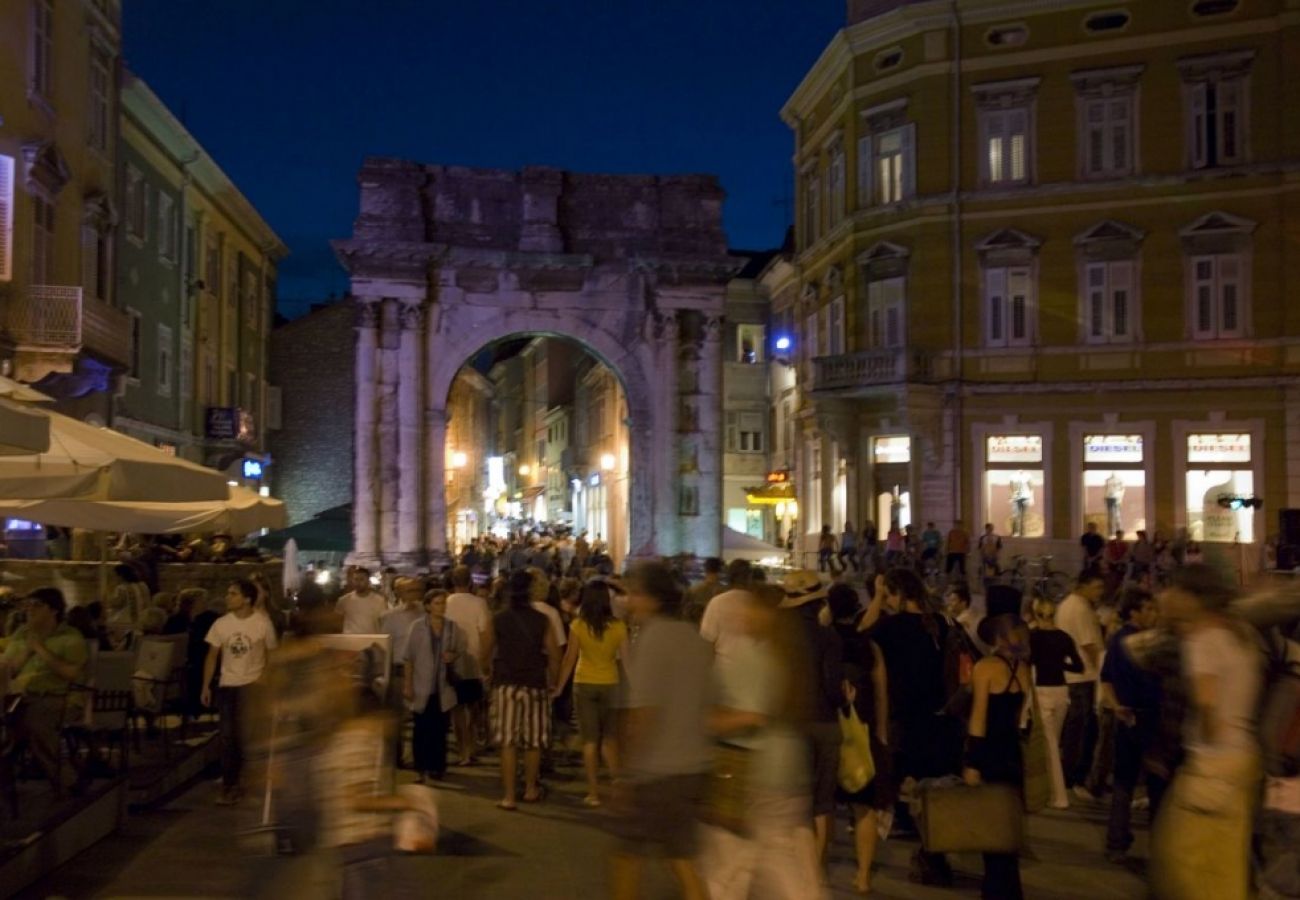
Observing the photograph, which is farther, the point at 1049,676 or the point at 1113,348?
the point at 1113,348

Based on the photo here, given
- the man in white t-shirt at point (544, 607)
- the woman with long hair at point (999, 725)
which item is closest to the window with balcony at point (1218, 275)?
the man in white t-shirt at point (544, 607)

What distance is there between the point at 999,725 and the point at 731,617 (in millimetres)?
1833

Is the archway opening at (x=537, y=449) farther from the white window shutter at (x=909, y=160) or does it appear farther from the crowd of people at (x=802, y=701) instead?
the crowd of people at (x=802, y=701)

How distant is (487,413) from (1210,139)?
51.7m

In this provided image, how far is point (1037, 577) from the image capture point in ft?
96.9

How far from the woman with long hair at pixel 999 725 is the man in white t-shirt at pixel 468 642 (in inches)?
221

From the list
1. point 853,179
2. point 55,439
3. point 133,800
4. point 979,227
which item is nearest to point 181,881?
point 133,800

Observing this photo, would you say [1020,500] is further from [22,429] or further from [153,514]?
[22,429]

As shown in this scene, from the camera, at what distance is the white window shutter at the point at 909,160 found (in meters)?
33.2

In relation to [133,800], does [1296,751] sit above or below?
above

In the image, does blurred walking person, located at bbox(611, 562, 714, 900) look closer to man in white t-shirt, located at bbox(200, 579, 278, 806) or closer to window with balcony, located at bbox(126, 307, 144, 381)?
man in white t-shirt, located at bbox(200, 579, 278, 806)

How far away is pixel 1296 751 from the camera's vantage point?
19.0ft

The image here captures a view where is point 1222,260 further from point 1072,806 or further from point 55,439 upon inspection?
point 55,439

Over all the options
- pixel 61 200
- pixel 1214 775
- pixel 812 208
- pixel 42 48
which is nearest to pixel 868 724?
pixel 1214 775
